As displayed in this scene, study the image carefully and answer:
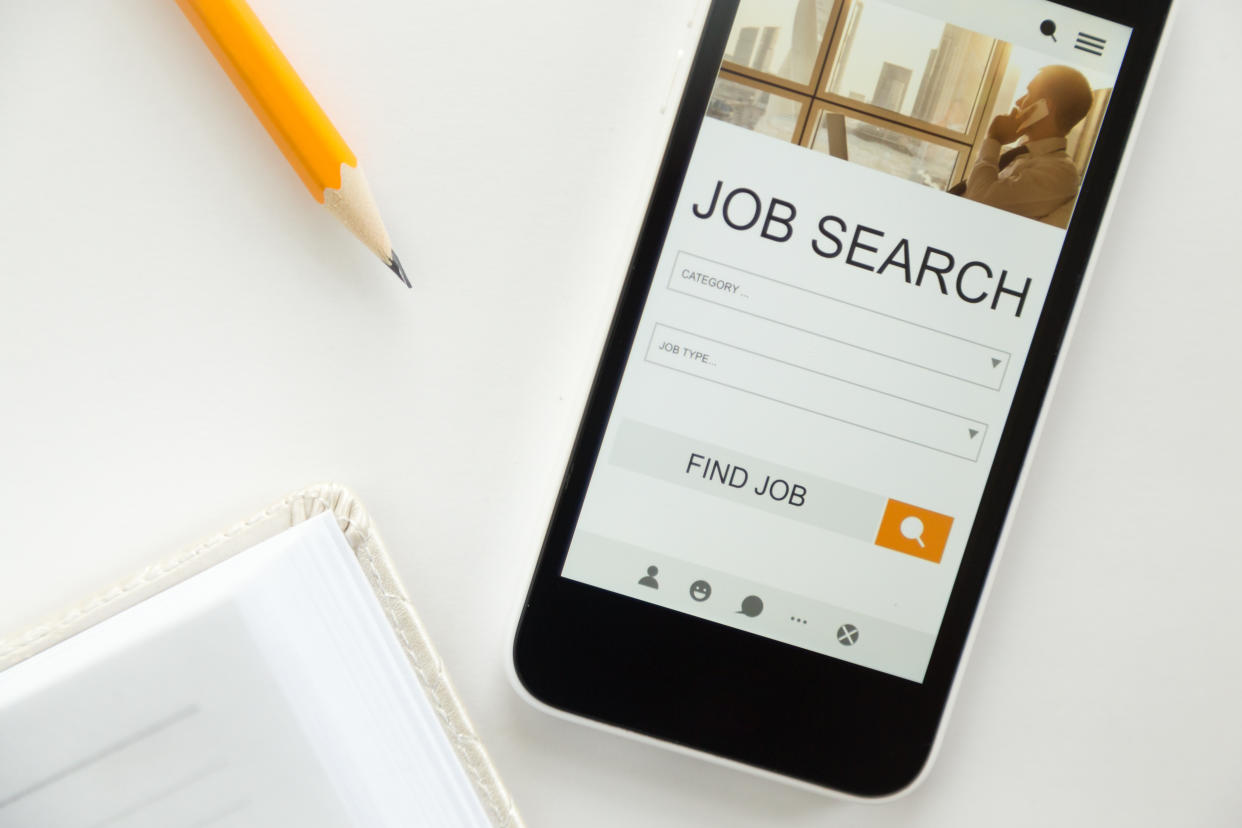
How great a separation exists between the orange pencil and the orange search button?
0.64 ft

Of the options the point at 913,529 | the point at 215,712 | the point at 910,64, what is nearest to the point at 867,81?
the point at 910,64

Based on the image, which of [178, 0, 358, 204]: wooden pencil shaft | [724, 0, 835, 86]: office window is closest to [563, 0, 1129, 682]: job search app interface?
[724, 0, 835, 86]: office window

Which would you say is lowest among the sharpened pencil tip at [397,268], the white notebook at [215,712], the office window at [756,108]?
the white notebook at [215,712]

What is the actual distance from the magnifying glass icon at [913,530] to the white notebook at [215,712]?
18 cm

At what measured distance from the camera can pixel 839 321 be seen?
0.28 meters

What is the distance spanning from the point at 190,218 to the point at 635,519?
7.1 inches

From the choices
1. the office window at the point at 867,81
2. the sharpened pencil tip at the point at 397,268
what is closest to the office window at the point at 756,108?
the office window at the point at 867,81

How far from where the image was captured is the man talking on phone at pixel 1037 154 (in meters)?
0.27

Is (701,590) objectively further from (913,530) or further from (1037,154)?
(1037,154)

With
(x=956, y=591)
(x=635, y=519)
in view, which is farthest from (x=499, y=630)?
(x=956, y=591)

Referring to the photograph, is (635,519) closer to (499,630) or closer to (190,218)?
(499,630)

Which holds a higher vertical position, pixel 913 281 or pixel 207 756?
pixel 913 281

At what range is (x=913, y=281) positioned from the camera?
28cm

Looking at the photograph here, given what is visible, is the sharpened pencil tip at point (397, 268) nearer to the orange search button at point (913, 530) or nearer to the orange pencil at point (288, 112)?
the orange pencil at point (288, 112)
